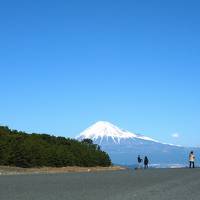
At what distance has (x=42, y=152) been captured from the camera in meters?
54.9

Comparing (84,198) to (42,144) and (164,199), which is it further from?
(42,144)

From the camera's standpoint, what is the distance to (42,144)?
5838 centimetres

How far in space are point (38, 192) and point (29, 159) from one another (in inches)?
1218

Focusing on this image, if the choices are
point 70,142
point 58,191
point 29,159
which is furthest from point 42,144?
point 58,191

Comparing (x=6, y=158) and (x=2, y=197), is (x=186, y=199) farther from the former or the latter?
(x=6, y=158)

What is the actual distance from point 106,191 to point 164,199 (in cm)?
406

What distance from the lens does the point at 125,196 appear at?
65.5ft

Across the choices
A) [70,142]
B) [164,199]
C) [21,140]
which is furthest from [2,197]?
[70,142]

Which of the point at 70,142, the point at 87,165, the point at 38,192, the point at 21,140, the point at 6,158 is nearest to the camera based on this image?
the point at 38,192

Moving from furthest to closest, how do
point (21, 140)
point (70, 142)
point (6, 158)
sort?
point (70, 142)
point (21, 140)
point (6, 158)

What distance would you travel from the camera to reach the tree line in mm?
51250

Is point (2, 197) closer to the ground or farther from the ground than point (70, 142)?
closer to the ground

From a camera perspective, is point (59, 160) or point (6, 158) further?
point (59, 160)

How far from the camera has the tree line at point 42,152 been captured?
51.2 m
